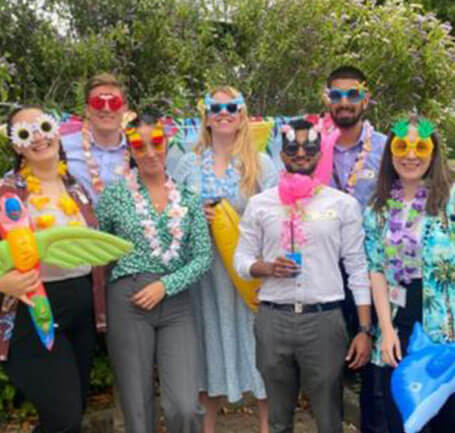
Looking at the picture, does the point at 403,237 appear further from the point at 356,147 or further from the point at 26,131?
the point at 26,131

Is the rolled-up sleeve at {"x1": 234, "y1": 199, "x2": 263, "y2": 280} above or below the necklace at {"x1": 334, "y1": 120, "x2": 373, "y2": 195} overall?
below

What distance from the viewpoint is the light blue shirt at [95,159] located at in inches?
148

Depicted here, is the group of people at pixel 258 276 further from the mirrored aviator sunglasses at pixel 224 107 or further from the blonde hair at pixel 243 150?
the mirrored aviator sunglasses at pixel 224 107

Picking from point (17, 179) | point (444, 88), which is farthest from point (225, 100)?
point (444, 88)

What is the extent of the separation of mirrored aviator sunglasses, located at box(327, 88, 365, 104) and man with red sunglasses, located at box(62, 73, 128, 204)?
1.32 m

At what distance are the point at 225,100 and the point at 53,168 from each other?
113cm

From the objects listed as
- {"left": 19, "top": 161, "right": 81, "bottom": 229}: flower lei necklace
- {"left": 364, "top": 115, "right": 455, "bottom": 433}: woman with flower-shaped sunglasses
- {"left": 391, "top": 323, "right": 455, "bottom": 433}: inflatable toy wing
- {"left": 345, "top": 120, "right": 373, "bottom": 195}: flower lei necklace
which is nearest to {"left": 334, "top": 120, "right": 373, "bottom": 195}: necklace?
{"left": 345, "top": 120, "right": 373, "bottom": 195}: flower lei necklace

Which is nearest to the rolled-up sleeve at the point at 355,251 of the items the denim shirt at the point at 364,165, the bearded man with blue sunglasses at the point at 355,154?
the bearded man with blue sunglasses at the point at 355,154

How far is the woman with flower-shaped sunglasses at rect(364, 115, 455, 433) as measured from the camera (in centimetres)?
289

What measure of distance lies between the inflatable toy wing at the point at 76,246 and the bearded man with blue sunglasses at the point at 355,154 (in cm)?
145

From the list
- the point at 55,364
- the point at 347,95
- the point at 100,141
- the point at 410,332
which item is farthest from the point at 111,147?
the point at 410,332

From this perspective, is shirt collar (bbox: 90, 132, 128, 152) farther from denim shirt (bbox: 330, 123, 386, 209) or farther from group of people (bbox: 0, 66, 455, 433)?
denim shirt (bbox: 330, 123, 386, 209)

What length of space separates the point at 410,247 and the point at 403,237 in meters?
0.06

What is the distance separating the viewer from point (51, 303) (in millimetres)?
3088
